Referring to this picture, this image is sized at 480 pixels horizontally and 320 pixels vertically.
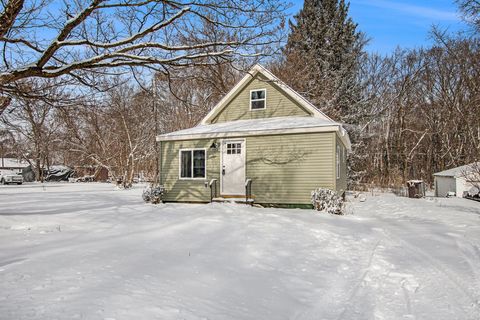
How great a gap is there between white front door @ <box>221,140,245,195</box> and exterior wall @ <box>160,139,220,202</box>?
12.5 inches

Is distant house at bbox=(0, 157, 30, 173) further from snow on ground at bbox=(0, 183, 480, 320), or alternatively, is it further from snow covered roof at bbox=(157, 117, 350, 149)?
snow on ground at bbox=(0, 183, 480, 320)

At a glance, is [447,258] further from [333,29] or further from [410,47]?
[410,47]

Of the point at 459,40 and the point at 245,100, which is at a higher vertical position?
the point at 459,40

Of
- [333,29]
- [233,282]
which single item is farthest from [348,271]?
[333,29]

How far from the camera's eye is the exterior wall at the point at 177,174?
12938 millimetres

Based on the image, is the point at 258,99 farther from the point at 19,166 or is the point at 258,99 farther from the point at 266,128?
the point at 19,166

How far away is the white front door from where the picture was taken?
12523 mm

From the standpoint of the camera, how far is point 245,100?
48.2 feet

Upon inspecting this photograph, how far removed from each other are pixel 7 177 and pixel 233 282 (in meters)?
32.8

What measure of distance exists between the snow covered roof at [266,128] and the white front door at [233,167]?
46 cm

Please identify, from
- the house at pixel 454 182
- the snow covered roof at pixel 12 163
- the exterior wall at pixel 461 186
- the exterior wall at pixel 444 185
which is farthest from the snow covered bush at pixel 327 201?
the snow covered roof at pixel 12 163

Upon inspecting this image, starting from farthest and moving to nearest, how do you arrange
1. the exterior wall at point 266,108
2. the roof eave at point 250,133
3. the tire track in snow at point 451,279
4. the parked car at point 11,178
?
the parked car at point 11,178 → the exterior wall at point 266,108 → the roof eave at point 250,133 → the tire track in snow at point 451,279

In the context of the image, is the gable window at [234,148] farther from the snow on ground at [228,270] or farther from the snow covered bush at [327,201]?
the snow on ground at [228,270]

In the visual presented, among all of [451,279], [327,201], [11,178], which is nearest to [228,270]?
[451,279]
